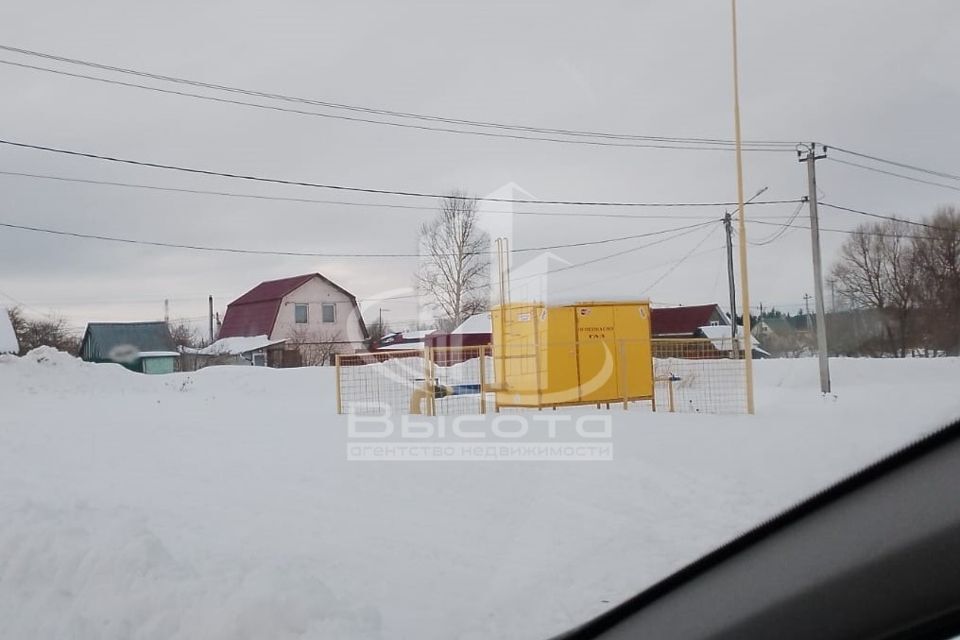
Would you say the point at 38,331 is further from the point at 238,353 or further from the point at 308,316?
the point at 238,353

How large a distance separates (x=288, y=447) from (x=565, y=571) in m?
5.43

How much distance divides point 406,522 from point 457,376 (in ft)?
24.7

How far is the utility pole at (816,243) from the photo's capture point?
2283 millimetres

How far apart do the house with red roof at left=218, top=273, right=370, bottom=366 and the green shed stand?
197 centimetres

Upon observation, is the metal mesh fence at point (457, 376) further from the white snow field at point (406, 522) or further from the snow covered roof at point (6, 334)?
the snow covered roof at point (6, 334)

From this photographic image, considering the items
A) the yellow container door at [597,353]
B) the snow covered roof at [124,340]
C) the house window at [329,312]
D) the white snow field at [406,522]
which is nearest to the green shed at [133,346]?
the snow covered roof at [124,340]

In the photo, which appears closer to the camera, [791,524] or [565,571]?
[791,524]

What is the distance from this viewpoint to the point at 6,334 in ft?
29.8

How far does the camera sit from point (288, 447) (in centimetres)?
811

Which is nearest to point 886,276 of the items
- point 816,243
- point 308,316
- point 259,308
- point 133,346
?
point 816,243

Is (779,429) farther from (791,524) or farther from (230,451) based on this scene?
(230,451)

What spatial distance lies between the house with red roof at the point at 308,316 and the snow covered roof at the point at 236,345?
197 mm

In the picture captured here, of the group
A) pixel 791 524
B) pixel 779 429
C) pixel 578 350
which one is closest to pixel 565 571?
pixel 779 429

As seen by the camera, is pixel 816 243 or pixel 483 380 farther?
pixel 483 380
